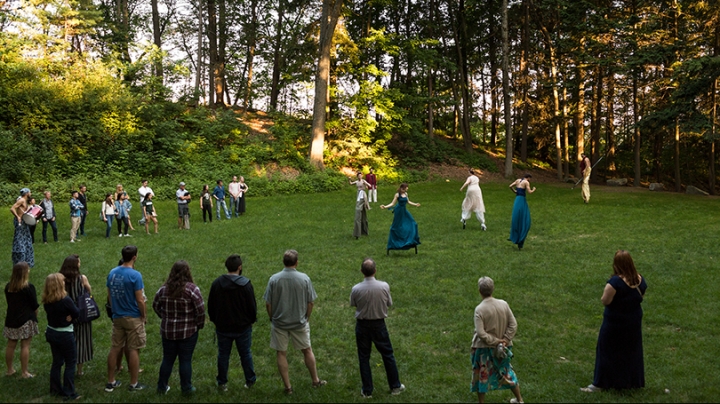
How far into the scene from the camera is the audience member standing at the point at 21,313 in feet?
20.9

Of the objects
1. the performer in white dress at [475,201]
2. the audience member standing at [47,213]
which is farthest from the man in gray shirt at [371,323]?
the audience member standing at [47,213]

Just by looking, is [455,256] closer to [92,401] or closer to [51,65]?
[92,401]

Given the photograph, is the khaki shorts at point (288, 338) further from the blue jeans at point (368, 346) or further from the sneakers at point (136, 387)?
the sneakers at point (136, 387)

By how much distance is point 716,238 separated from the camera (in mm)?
15070

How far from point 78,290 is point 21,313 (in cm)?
86

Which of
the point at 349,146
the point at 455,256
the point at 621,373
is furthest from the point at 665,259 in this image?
the point at 349,146

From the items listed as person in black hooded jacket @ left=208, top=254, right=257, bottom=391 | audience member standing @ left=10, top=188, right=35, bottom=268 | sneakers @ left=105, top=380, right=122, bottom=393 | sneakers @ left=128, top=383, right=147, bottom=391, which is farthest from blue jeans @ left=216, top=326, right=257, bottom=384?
audience member standing @ left=10, top=188, right=35, bottom=268

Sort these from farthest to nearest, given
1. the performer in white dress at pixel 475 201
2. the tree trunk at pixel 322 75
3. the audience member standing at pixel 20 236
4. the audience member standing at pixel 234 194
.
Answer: the tree trunk at pixel 322 75
the audience member standing at pixel 234 194
the performer in white dress at pixel 475 201
the audience member standing at pixel 20 236

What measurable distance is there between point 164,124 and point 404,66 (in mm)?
22251

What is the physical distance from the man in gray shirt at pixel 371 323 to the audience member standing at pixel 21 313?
4.16 meters

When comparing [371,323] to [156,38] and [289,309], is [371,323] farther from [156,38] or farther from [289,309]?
[156,38]

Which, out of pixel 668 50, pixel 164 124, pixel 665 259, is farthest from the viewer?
pixel 164 124

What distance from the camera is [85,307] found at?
647 centimetres

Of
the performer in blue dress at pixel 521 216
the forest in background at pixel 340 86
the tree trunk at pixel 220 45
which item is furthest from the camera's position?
the tree trunk at pixel 220 45
